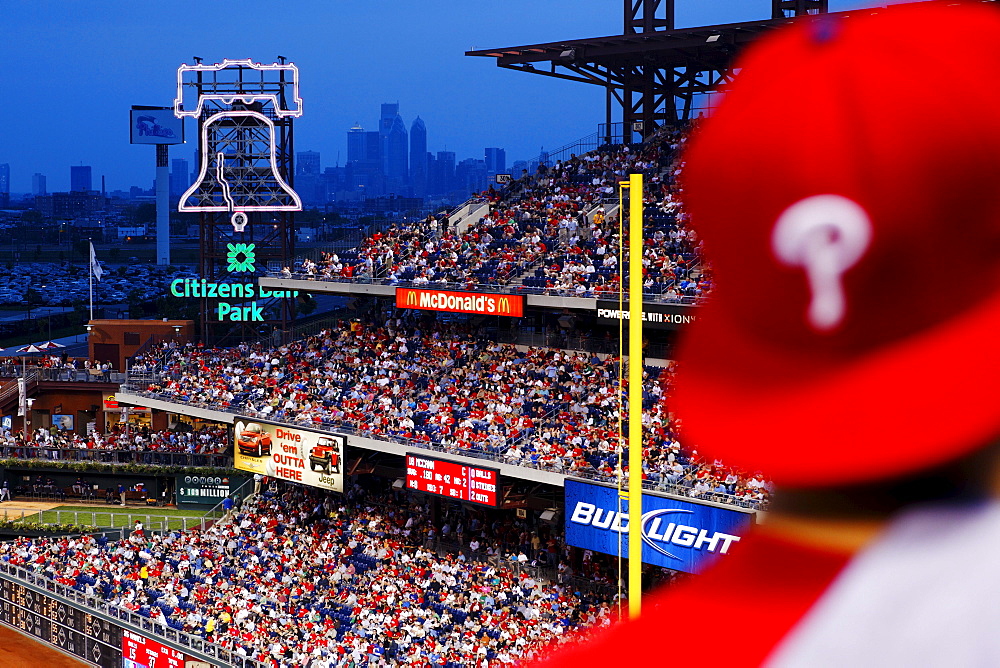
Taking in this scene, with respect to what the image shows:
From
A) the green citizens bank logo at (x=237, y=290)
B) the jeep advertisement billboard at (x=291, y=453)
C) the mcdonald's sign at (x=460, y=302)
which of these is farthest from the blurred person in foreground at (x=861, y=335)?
the green citizens bank logo at (x=237, y=290)

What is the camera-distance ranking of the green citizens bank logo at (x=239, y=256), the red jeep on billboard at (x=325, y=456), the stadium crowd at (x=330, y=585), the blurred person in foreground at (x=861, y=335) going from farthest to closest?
the green citizens bank logo at (x=239, y=256)
the red jeep on billboard at (x=325, y=456)
the stadium crowd at (x=330, y=585)
the blurred person in foreground at (x=861, y=335)

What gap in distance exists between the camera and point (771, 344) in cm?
122

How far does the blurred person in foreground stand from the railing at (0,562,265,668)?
61.6 feet

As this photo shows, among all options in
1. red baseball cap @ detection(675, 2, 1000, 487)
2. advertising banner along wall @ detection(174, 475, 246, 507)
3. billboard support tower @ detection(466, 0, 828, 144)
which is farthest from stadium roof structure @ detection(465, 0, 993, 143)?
red baseball cap @ detection(675, 2, 1000, 487)

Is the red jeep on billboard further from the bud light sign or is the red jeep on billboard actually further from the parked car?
the bud light sign

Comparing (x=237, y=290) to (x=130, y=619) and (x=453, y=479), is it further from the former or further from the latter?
(x=453, y=479)

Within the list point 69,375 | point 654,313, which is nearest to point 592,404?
point 654,313

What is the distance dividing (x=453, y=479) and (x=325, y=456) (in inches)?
146

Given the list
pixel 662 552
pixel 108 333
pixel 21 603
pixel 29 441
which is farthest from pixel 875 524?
pixel 108 333

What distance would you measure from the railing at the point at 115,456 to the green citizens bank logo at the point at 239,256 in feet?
21.1

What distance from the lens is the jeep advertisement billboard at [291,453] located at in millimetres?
24609

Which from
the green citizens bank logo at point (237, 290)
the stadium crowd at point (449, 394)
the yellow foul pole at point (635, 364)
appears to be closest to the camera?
the yellow foul pole at point (635, 364)

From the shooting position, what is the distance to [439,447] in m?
23.0

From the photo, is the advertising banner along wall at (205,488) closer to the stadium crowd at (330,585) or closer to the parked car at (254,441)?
the stadium crowd at (330,585)
